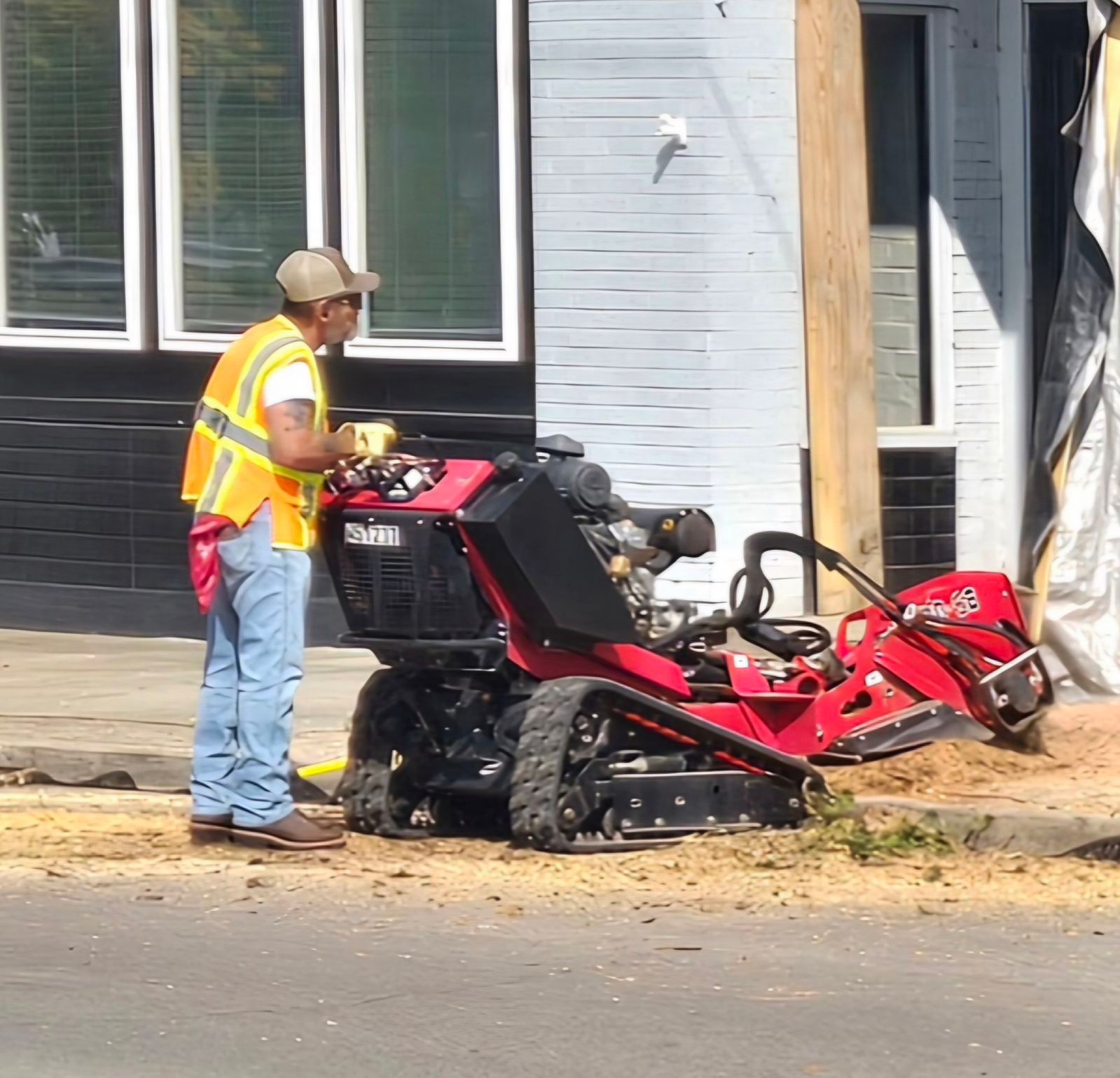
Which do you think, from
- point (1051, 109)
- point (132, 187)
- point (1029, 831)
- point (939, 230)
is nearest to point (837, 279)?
point (939, 230)

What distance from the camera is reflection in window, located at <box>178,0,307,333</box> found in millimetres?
12055

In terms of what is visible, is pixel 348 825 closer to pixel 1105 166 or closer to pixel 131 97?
pixel 1105 166

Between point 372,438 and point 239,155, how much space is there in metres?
5.31

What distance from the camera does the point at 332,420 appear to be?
1202 cm

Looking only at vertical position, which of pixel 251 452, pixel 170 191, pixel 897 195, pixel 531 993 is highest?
pixel 170 191

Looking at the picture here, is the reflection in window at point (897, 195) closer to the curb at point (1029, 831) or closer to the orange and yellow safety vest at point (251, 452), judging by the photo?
the curb at point (1029, 831)

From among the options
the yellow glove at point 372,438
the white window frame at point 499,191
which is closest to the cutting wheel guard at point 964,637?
the yellow glove at point 372,438

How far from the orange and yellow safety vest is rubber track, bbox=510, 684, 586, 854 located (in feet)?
3.14

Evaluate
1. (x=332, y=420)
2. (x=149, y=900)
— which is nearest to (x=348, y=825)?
(x=149, y=900)

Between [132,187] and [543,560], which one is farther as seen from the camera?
[132,187]

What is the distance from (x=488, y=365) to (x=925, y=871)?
4.97 metres

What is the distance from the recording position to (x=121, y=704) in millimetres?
Answer: 10227

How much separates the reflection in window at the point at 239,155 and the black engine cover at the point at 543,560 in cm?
525

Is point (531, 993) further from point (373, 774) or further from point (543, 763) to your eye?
point (373, 774)
